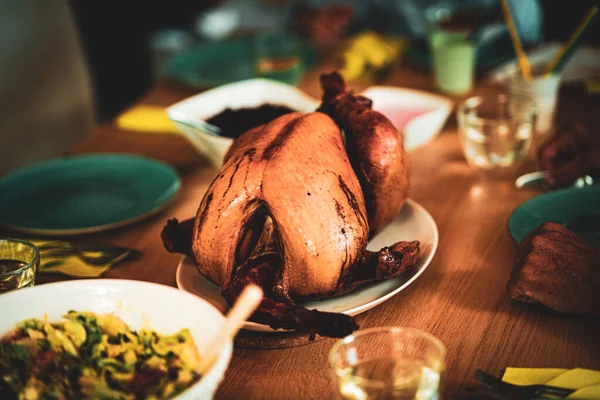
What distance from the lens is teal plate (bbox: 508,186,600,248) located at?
1049 mm

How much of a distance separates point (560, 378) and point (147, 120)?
1.31 meters

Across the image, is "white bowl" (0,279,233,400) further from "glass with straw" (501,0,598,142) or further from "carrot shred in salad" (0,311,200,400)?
"glass with straw" (501,0,598,142)

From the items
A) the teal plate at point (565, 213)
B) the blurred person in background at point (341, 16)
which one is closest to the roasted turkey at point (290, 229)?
the teal plate at point (565, 213)

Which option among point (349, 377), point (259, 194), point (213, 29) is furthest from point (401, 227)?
point (213, 29)

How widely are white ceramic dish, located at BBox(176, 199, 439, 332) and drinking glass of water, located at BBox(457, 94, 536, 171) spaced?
0.96 feet

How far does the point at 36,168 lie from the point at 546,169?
105cm

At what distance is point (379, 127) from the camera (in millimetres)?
980

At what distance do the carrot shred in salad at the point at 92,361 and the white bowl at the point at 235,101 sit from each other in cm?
61

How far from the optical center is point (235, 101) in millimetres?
1430

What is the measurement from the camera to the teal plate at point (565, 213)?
105 cm

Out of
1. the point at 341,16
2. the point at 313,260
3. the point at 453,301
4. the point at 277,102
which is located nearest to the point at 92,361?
the point at 313,260

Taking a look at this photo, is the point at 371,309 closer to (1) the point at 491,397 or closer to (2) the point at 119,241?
(1) the point at 491,397

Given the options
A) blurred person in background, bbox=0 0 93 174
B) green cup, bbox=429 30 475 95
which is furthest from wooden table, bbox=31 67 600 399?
blurred person in background, bbox=0 0 93 174

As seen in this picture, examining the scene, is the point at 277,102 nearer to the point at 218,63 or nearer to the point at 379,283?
the point at 379,283
